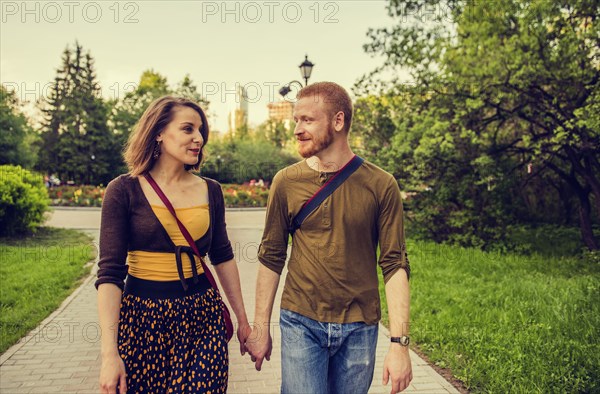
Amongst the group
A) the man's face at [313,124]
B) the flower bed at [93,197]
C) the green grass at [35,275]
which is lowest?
the green grass at [35,275]

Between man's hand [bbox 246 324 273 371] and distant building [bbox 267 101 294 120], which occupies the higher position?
distant building [bbox 267 101 294 120]

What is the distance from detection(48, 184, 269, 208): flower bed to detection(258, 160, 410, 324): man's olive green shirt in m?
25.7

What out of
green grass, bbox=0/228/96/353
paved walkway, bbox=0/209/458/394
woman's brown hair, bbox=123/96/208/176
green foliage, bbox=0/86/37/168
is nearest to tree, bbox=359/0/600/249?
paved walkway, bbox=0/209/458/394

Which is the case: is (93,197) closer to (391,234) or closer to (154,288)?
(154,288)

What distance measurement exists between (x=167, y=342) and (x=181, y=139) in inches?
36.0

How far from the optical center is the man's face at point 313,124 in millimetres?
2320

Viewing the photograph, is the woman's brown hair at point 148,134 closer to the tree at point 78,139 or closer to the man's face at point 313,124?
the man's face at point 313,124

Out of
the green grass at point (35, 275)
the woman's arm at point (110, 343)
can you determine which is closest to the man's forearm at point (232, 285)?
the woman's arm at point (110, 343)

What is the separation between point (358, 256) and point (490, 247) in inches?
420

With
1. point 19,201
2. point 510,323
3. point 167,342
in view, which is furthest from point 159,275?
point 19,201

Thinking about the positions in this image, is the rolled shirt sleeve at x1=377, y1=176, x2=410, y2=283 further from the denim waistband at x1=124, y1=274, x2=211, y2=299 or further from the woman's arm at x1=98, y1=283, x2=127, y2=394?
the woman's arm at x1=98, y1=283, x2=127, y2=394

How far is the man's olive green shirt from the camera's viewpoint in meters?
2.27

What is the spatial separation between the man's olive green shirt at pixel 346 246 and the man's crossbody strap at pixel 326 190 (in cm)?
2

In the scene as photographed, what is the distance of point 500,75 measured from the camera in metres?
10.6
